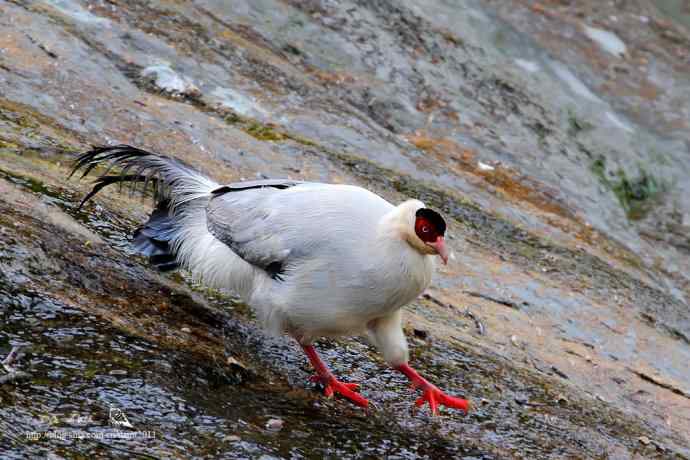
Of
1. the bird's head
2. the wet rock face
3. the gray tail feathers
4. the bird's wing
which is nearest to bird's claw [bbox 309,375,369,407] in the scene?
the wet rock face

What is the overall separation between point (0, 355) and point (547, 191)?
8.42m

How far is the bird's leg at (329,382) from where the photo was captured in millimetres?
5801

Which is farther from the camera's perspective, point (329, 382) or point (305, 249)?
point (329, 382)

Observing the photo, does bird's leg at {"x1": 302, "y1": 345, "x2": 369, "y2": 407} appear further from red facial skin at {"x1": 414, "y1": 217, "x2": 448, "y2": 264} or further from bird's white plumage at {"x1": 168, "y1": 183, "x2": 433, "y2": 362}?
red facial skin at {"x1": 414, "y1": 217, "x2": 448, "y2": 264}

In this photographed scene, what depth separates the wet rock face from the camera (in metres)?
5.22

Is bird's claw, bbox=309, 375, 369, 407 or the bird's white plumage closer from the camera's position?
the bird's white plumage

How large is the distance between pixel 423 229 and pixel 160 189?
227 cm

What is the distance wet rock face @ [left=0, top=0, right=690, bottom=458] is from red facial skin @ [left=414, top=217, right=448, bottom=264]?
1128 mm

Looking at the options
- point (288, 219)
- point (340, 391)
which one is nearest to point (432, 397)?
point (340, 391)

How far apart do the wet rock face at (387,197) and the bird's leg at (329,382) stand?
121 mm

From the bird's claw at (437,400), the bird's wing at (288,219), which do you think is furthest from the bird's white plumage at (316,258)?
the bird's claw at (437,400)

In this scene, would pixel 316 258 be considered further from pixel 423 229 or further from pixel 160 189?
pixel 160 189

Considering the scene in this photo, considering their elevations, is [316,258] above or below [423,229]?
below

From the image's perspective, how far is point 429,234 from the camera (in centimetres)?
526
